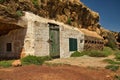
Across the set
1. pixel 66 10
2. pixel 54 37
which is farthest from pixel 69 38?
pixel 66 10

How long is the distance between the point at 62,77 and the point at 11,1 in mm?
18864

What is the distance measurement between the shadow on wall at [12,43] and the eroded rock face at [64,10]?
25.8 feet

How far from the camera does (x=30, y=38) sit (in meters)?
17.5

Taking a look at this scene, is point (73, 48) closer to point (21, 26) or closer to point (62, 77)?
point (21, 26)

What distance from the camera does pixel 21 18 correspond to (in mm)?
16812

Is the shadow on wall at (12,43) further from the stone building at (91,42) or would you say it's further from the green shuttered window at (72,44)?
the stone building at (91,42)

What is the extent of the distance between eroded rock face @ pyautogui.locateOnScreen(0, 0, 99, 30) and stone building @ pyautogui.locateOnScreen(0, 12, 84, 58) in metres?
7.61

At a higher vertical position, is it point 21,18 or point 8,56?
point 21,18

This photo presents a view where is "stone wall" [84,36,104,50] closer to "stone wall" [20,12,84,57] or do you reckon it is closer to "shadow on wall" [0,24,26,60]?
"stone wall" [20,12,84,57]

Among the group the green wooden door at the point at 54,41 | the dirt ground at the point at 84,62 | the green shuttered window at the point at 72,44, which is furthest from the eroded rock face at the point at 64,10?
the dirt ground at the point at 84,62

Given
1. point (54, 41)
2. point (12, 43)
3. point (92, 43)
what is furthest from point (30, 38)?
point (92, 43)

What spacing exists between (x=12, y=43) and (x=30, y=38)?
1.82m

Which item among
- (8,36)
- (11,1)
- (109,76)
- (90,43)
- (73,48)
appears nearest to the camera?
(109,76)

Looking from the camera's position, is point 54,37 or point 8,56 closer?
point 8,56
